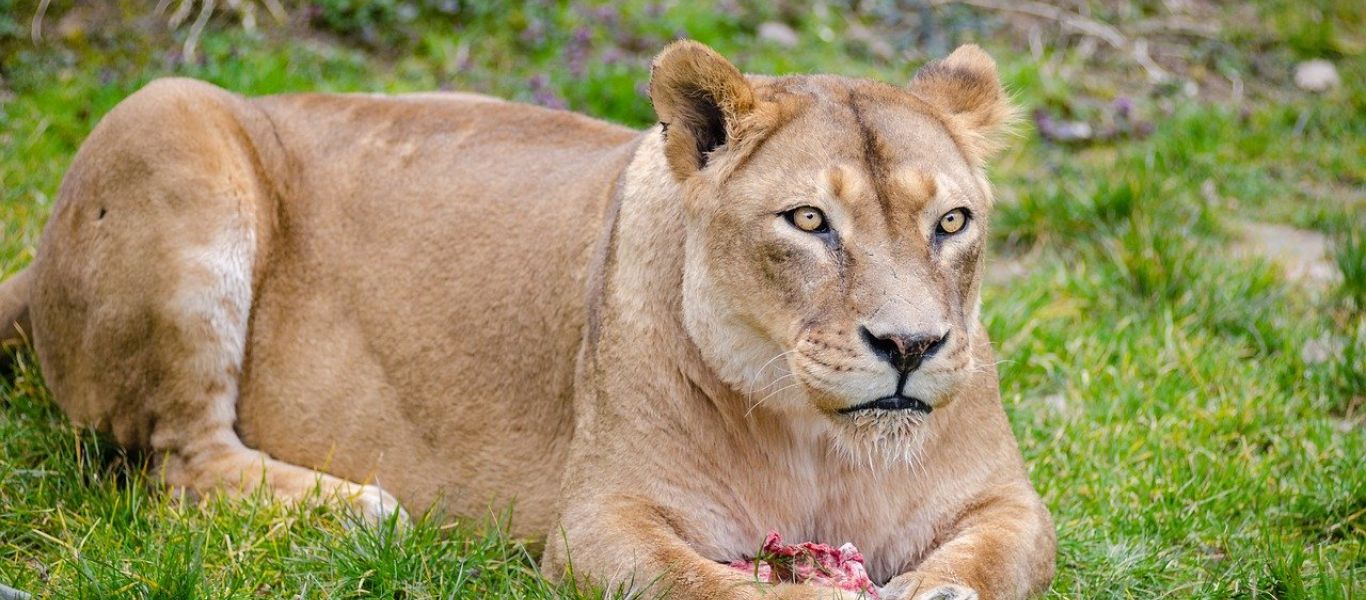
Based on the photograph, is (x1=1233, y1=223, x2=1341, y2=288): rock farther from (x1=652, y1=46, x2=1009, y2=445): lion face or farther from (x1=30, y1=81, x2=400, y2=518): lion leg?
(x1=30, y1=81, x2=400, y2=518): lion leg

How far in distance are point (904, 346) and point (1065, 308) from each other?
11.9 feet

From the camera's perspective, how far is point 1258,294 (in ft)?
23.2

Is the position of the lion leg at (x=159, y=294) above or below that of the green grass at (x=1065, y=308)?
above

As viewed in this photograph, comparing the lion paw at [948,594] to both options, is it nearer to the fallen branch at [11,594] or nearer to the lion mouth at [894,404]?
the lion mouth at [894,404]

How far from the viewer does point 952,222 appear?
13.0 ft

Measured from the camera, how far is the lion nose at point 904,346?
3.58m

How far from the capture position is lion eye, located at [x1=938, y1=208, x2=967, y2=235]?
12.9 ft

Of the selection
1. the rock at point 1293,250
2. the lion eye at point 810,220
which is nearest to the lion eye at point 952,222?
the lion eye at point 810,220

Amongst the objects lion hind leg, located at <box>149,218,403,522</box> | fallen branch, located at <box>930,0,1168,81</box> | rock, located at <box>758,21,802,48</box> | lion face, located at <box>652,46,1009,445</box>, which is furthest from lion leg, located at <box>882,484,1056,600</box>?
fallen branch, located at <box>930,0,1168,81</box>

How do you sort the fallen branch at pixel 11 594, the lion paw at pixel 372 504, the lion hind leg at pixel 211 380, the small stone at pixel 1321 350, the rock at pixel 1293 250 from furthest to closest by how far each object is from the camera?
the rock at pixel 1293 250, the small stone at pixel 1321 350, the lion hind leg at pixel 211 380, the lion paw at pixel 372 504, the fallen branch at pixel 11 594

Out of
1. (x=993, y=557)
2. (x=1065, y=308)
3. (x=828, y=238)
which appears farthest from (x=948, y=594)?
(x=1065, y=308)

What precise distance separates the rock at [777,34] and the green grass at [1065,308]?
0.25ft

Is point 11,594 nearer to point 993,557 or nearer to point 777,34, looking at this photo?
point 993,557

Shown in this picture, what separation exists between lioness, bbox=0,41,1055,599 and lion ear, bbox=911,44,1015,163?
0.01m
